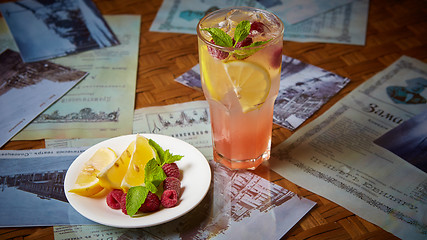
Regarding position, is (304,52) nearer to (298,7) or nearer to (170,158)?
(298,7)

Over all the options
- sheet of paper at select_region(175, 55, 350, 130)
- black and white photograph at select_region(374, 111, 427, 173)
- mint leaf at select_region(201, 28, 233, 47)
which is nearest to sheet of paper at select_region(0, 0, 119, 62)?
sheet of paper at select_region(175, 55, 350, 130)

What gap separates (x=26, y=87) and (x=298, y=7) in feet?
2.36

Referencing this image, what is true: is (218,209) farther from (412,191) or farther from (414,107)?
(414,107)

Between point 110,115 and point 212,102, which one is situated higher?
point 212,102

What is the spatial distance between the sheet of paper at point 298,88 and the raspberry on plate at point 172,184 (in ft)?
0.94

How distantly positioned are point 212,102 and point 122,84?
1.04 ft

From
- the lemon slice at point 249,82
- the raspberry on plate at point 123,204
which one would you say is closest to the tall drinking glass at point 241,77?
the lemon slice at point 249,82

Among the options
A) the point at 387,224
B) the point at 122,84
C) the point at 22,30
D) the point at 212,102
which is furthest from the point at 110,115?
the point at 387,224

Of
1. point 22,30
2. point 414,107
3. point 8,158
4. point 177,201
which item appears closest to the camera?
point 177,201

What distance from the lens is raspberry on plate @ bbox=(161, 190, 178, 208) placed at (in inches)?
26.3

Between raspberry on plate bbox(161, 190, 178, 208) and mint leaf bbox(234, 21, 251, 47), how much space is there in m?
0.24

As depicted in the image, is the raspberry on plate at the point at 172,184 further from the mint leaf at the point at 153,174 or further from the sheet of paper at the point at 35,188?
the sheet of paper at the point at 35,188

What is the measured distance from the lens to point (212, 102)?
771 mm

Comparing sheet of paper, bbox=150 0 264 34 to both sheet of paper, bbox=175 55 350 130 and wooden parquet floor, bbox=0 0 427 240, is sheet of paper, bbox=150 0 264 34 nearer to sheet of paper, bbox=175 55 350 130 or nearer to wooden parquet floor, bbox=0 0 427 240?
wooden parquet floor, bbox=0 0 427 240
